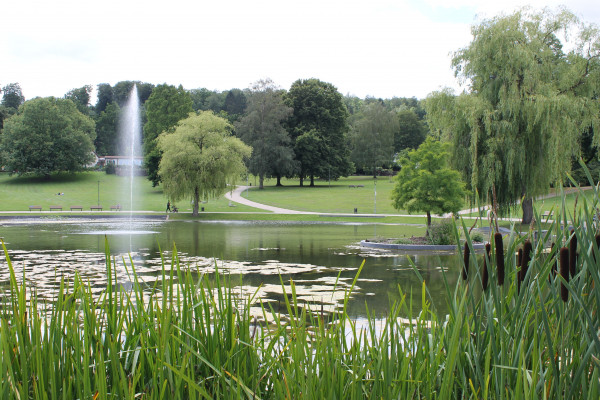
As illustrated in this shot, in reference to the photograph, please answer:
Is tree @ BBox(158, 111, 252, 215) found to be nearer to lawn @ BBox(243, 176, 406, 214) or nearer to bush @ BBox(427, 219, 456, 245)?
lawn @ BBox(243, 176, 406, 214)

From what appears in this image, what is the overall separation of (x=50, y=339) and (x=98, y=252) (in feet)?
59.5

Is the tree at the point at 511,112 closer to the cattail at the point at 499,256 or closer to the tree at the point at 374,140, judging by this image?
the cattail at the point at 499,256

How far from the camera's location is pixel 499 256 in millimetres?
2109

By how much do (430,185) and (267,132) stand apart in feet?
172

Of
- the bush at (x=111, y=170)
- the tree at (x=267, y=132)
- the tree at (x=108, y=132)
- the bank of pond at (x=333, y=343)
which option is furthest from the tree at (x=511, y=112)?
the tree at (x=108, y=132)

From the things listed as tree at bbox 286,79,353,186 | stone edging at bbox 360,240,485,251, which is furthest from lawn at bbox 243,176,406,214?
stone edging at bbox 360,240,485,251

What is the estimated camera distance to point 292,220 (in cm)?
3991

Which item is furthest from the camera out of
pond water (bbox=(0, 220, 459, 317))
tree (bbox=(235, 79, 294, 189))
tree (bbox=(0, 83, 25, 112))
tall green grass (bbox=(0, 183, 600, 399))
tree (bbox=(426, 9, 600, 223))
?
tree (bbox=(0, 83, 25, 112))

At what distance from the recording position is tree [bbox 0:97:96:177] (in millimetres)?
74438

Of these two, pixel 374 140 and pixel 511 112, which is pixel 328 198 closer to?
pixel 374 140

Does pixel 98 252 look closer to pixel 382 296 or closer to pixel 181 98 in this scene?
pixel 382 296

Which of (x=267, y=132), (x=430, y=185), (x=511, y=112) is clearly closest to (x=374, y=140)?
(x=267, y=132)

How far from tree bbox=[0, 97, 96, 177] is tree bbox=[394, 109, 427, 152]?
50837mm

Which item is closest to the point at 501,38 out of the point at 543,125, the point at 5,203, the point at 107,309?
the point at 543,125
